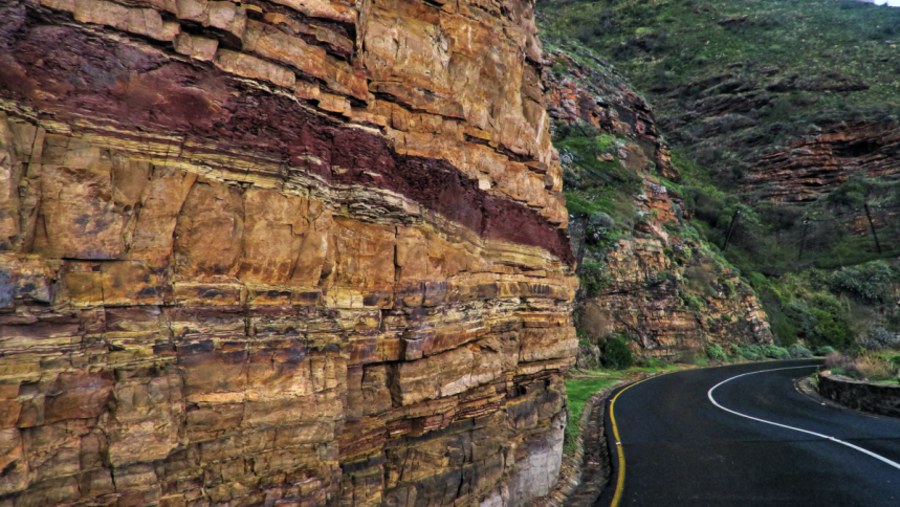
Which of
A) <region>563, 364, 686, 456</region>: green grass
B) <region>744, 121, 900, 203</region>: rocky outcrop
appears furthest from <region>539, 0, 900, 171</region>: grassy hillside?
<region>563, 364, 686, 456</region>: green grass

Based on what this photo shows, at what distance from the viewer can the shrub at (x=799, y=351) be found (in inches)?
1211

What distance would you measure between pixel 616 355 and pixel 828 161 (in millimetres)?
41894

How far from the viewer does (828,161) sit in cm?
4584

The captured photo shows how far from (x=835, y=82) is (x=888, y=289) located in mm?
31629

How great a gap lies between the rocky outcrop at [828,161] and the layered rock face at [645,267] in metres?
18.5

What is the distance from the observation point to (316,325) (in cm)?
489

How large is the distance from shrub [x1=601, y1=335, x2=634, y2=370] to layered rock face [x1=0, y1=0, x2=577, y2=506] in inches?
709

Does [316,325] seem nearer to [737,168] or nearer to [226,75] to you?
[226,75]

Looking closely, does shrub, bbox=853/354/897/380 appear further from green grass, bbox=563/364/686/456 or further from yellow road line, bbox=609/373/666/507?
yellow road line, bbox=609/373/666/507

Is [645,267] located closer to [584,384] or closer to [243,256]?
[584,384]

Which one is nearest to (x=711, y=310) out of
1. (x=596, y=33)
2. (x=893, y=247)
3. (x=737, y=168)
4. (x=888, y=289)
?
(x=888, y=289)

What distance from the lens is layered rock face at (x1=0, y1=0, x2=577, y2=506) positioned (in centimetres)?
337

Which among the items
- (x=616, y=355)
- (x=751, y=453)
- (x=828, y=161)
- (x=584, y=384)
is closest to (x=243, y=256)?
(x=751, y=453)

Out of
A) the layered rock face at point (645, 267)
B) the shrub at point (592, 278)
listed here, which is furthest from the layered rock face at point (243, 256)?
the layered rock face at point (645, 267)
